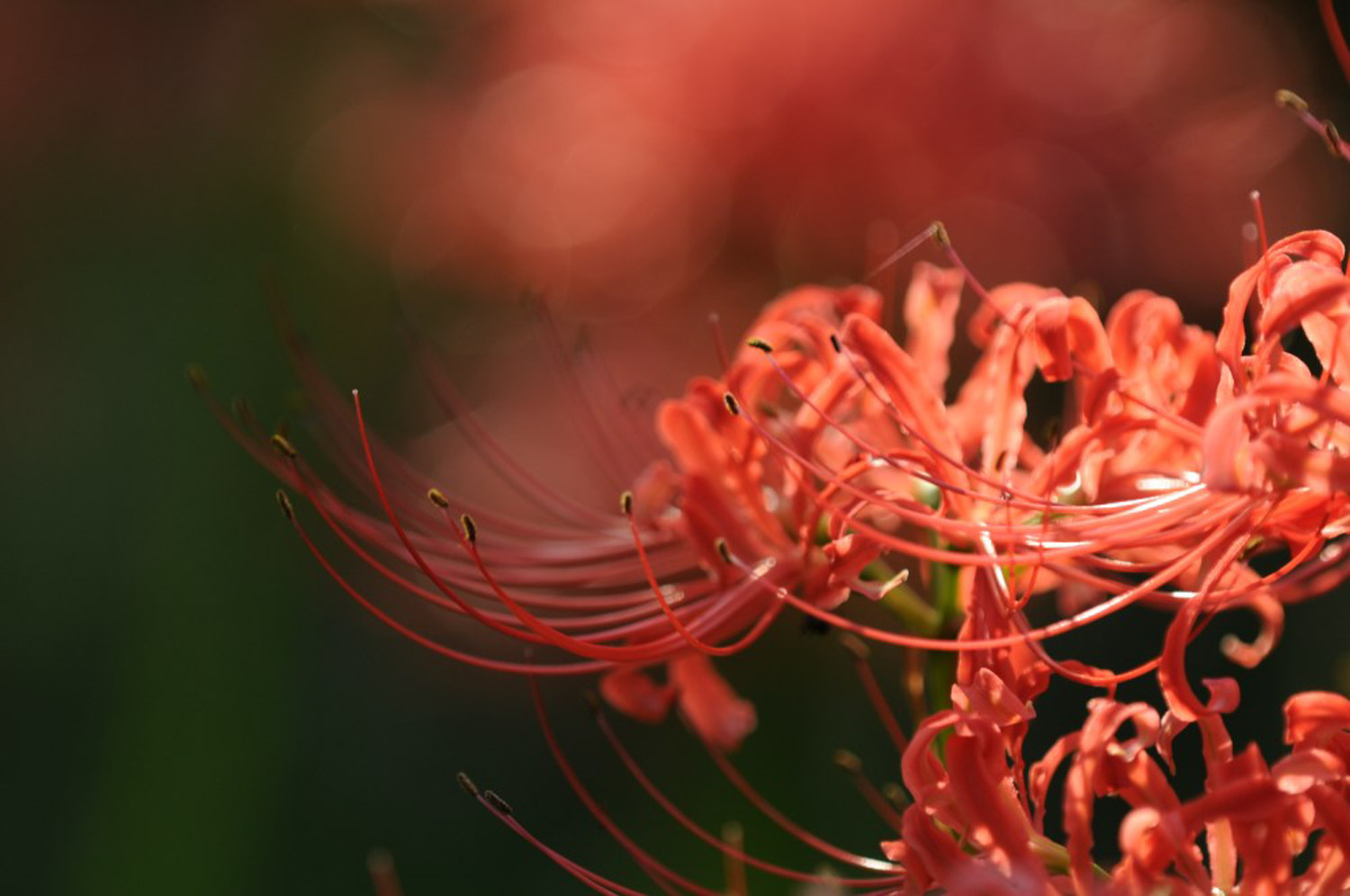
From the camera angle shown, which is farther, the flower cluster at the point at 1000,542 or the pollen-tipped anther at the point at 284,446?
the pollen-tipped anther at the point at 284,446

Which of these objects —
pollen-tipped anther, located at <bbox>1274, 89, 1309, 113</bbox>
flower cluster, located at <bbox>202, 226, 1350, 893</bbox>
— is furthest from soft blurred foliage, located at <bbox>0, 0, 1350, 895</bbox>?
pollen-tipped anther, located at <bbox>1274, 89, 1309, 113</bbox>

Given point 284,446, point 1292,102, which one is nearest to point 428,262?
point 284,446

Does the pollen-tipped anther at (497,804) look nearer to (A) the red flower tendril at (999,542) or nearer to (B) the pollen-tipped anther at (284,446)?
(A) the red flower tendril at (999,542)

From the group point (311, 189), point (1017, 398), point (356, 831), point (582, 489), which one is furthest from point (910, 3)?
point (1017, 398)

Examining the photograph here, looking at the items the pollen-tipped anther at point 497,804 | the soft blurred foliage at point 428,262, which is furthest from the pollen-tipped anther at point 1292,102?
the soft blurred foliage at point 428,262

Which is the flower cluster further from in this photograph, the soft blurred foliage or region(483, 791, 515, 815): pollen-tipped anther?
the soft blurred foliage

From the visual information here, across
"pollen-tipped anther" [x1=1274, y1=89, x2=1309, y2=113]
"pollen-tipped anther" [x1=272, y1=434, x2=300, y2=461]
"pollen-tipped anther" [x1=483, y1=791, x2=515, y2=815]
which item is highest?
"pollen-tipped anther" [x1=272, y1=434, x2=300, y2=461]

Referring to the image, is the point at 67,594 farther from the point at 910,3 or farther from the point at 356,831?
the point at 910,3
